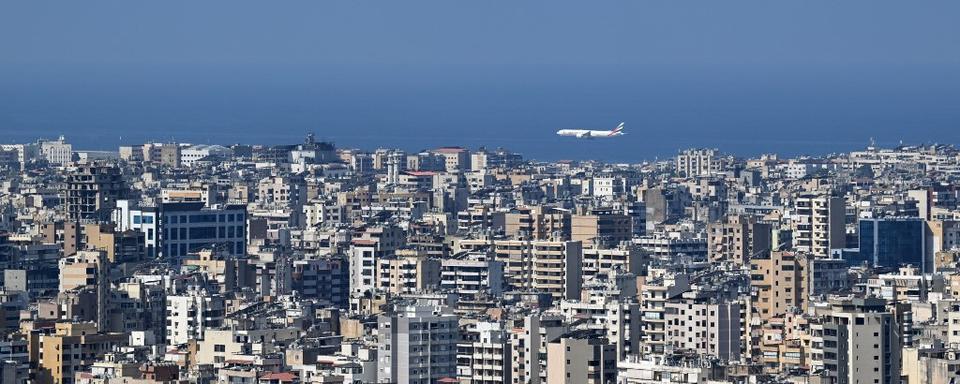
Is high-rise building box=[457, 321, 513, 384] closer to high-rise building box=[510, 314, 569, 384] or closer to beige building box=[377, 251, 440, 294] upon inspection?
high-rise building box=[510, 314, 569, 384]

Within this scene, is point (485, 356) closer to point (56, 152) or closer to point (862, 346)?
point (862, 346)

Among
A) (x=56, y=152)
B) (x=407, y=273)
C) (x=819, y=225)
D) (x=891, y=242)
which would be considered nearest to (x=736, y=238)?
(x=891, y=242)

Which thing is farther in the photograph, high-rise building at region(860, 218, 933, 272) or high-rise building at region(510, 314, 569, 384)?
high-rise building at region(860, 218, 933, 272)

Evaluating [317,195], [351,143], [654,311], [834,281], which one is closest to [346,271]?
[834,281]

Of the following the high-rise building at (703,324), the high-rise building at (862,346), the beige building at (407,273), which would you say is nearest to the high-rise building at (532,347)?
the high-rise building at (862,346)

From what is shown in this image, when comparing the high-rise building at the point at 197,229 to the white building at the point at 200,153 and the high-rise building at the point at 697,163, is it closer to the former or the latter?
the high-rise building at the point at 697,163

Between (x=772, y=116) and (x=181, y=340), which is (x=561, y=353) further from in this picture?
(x=772, y=116)

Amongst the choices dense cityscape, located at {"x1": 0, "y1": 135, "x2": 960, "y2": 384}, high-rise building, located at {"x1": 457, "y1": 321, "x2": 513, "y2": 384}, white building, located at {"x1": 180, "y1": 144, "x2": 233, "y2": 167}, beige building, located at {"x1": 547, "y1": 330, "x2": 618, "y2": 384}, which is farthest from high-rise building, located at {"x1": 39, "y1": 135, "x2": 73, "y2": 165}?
beige building, located at {"x1": 547, "y1": 330, "x2": 618, "y2": 384}

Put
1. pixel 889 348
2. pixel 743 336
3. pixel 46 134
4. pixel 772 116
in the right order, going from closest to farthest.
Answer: pixel 889 348
pixel 743 336
pixel 46 134
pixel 772 116
